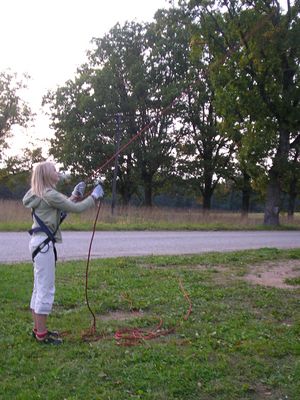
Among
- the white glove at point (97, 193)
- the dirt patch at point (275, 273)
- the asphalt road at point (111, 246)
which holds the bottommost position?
the dirt patch at point (275, 273)

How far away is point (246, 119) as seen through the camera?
98.4ft

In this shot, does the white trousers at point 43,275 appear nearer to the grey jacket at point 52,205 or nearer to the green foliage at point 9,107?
the grey jacket at point 52,205

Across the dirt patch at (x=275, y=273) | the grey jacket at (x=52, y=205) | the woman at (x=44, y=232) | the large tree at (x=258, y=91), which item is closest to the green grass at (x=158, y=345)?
the woman at (x=44, y=232)

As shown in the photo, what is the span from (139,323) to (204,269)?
4435 mm

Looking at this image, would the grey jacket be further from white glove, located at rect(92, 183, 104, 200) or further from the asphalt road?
the asphalt road

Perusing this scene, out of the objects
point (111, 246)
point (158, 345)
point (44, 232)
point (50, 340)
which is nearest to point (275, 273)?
point (158, 345)

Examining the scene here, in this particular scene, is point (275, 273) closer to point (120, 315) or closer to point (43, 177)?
point (120, 315)

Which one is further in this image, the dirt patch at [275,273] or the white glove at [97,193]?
the dirt patch at [275,273]

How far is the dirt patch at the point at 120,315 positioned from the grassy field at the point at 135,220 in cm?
1284

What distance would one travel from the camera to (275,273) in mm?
10273

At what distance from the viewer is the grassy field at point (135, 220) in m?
21.2

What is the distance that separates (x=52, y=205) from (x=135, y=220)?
68.6 feet

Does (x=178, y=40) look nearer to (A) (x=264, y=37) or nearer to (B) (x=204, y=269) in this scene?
(A) (x=264, y=37)

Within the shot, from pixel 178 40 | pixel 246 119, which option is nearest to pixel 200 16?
pixel 246 119
